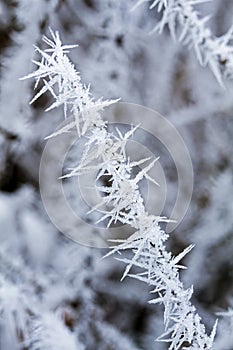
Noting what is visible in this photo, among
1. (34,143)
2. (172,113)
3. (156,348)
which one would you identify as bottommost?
(156,348)

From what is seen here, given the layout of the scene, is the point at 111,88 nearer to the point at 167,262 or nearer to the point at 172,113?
the point at 172,113

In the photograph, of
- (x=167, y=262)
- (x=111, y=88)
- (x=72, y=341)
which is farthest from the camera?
(x=111, y=88)

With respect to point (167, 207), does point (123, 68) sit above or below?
above

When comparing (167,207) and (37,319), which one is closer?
(37,319)

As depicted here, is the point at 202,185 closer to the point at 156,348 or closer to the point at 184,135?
the point at 184,135

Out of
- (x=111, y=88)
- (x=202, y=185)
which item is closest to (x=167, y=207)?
(x=202, y=185)

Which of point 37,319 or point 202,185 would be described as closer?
point 37,319

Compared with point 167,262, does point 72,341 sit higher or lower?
lower

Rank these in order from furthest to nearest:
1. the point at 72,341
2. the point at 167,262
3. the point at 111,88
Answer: the point at 111,88, the point at 72,341, the point at 167,262

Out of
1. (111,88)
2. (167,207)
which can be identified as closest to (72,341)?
(167,207)
